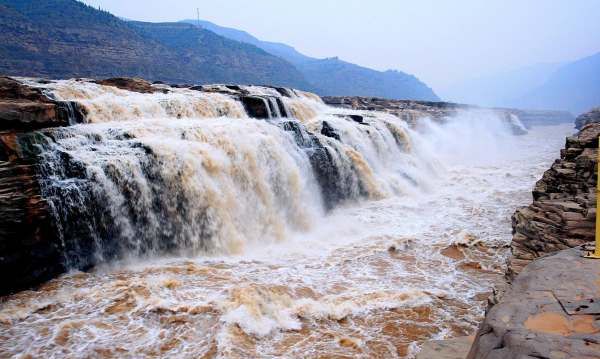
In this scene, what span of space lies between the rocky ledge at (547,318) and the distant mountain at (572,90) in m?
165

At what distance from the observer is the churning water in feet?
17.2

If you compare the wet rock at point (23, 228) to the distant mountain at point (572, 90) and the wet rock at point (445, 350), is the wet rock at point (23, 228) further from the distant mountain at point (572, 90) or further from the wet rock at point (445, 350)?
the distant mountain at point (572, 90)

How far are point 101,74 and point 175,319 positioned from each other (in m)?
55.6

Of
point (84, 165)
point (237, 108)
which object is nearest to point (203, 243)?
point (84, 165)

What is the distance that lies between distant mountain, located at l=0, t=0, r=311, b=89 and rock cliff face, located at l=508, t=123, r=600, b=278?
5032 cm

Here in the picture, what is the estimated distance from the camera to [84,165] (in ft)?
25.3

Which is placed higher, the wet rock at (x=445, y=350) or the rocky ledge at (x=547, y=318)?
the rocky ledge at (x=547, y=318)

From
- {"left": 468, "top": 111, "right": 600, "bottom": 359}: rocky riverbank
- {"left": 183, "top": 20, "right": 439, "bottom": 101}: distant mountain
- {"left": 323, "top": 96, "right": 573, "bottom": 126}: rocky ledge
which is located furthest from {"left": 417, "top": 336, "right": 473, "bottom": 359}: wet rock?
{"left": 183, "top": 20, "right": 439, "bottom": 101}: distant mountain

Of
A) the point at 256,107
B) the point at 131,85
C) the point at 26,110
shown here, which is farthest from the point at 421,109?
the point at 26,110

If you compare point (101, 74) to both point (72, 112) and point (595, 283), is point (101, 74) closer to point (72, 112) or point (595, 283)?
point (72, 112)

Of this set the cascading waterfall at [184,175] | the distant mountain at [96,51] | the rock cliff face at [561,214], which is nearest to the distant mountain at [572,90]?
the distant mountain at [96,51]

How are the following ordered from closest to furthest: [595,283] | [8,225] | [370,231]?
→ [595,283] → [8,225] → [370,231]

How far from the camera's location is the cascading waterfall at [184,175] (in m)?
7.61

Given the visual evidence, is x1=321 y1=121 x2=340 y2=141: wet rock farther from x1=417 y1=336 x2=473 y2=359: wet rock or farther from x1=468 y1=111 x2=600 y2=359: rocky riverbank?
x1=417 y1=336 x2=473 y2=359: wet rock
